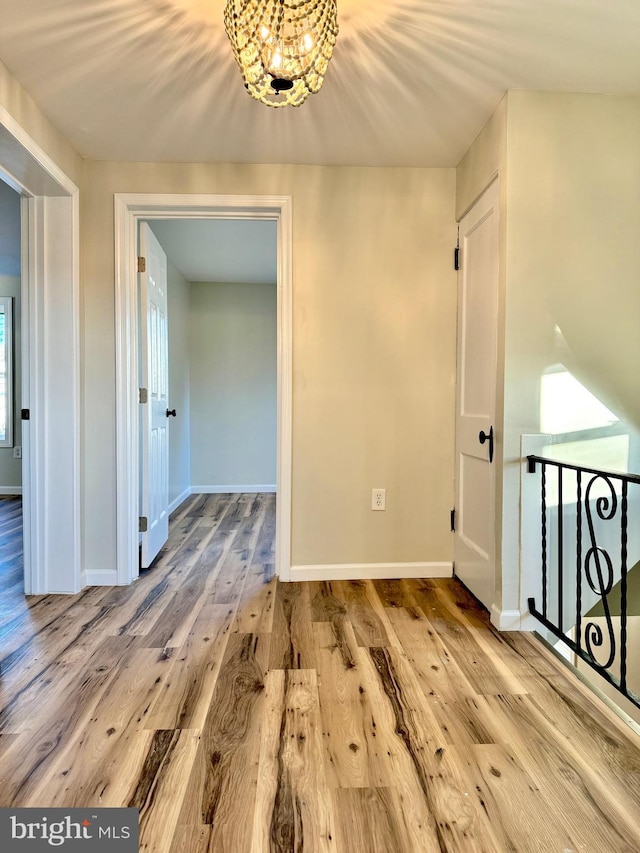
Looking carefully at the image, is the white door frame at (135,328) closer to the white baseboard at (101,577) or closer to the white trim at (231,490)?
the white baseboard at (101,577)

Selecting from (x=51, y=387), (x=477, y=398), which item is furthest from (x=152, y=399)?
(x=477, y=398)

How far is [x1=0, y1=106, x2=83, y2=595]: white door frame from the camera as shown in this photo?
240 centimetres

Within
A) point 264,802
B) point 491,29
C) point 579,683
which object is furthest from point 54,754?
point 491,29

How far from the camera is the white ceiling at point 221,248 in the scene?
371 cm

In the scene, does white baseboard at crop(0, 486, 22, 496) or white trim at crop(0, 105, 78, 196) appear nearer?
white trim at crop(0, 105, 78, 196)

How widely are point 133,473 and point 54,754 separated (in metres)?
1.50

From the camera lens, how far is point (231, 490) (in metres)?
5.57

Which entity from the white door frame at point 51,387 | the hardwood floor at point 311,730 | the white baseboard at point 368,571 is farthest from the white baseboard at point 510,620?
the white door frame at point 51,387

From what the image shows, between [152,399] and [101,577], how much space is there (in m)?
1.07

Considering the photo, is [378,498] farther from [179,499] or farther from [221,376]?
[221,376]

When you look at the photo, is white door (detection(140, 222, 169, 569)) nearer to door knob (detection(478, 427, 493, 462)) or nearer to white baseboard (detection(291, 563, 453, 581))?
white baseboard (detection(291, 563, 453, 581))

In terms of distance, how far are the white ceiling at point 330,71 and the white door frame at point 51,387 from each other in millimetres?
446

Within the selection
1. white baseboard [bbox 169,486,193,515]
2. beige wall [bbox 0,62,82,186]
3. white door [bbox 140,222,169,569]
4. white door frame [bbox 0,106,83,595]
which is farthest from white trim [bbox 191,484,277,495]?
beige wall [bbox 0,62,82,186]

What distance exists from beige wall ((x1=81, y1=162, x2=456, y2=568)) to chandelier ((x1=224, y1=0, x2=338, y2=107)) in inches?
46.0
